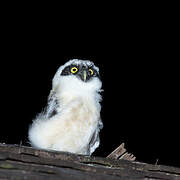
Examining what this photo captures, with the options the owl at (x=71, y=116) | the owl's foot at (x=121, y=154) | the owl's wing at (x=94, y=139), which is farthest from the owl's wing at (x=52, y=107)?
the owl's foot at (x=121, y=154)

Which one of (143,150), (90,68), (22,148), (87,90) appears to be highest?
(90,68)

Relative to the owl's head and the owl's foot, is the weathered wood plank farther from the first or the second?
the owl's head

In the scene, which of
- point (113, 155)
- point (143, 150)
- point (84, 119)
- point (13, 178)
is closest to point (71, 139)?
point (84, 119)

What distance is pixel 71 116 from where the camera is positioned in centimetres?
301

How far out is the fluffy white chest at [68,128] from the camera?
297cm

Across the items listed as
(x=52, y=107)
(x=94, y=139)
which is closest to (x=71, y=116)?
(x=52, y=107)

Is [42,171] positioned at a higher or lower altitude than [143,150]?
higher

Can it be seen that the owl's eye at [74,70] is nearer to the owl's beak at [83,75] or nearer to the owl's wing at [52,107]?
the owl's beak at [83,75]

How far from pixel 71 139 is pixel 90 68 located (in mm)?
877

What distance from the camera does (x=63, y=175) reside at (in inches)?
64.2

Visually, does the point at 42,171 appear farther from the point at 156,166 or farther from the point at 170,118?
the point at 170,118

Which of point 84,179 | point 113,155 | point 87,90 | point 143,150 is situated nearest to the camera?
point 84,179

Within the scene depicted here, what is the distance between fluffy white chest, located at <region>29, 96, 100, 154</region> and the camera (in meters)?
2.97

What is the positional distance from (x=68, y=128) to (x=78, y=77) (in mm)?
672
